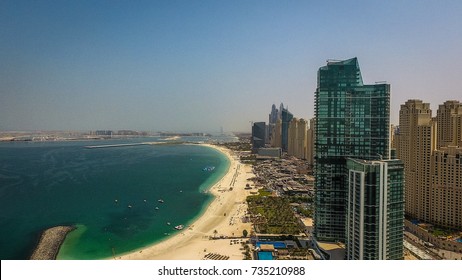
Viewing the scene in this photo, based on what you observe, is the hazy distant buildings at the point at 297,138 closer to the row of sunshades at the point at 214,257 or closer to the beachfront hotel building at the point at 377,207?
the row of sunshades at the point at 214,257

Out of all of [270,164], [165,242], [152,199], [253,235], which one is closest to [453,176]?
[253,235]

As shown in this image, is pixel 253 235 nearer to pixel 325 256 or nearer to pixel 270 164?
pixel 325 256

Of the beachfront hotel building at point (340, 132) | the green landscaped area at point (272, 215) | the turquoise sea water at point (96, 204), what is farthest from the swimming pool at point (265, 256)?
the turquoise sea water at point (96, 204)

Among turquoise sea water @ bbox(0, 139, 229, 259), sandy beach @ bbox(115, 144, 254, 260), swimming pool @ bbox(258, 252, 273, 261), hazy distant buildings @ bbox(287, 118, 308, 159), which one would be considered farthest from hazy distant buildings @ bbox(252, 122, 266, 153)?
swimming pool @ bbox(258, 252, 273, 261)

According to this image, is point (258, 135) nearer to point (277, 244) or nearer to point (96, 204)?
point (96, 204)

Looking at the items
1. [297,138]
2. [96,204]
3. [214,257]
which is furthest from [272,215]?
[297,138]
